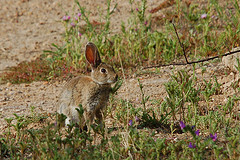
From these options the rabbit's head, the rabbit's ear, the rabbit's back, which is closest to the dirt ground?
the rabbit's head

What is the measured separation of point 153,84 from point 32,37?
539 centimetres

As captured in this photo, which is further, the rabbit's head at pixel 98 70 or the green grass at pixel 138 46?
the green grass at pixel 138 46

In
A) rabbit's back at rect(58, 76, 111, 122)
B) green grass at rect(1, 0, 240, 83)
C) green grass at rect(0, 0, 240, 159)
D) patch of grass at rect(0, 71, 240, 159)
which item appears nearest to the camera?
patch of grass at rect(0, 71, 240, 159)

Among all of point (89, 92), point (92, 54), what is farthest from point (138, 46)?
point (89, 92)

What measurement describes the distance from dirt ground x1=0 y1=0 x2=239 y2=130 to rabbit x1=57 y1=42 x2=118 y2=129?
336 mm

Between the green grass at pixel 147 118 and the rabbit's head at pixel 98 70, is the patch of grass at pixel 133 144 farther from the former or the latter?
the rabbit's head at pixel 98 70

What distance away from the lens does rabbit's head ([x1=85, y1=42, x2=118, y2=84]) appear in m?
5.46

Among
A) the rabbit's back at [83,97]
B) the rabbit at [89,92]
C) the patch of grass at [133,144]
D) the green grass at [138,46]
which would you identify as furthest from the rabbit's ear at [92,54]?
the green grass at [138,46]

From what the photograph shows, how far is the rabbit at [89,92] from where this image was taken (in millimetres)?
5406

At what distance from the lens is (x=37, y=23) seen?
12477 mm

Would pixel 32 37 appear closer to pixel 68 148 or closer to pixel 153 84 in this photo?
pixel 153 84

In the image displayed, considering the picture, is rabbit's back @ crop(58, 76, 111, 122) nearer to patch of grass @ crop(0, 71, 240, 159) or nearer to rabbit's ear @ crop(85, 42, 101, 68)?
rabbit's ear @ crop(85, 42, 101, 68)

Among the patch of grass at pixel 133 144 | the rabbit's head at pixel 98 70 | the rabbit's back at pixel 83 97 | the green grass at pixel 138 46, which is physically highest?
the green grass at pixel 138 46

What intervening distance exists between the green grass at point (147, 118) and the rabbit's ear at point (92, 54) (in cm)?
53
